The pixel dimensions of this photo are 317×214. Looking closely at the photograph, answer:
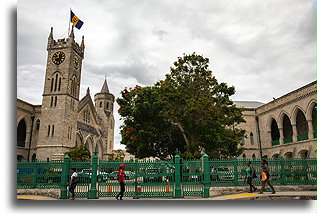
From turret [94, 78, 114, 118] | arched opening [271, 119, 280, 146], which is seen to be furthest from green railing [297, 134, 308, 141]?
turret [94, 78, 114, 118]

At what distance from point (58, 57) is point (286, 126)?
85.1 feet

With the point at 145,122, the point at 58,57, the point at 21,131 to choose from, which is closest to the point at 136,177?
the point at 145,122

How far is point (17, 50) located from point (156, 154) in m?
11.6

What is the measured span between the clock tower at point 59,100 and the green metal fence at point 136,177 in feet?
55.5

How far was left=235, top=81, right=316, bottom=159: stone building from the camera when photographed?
18953mm

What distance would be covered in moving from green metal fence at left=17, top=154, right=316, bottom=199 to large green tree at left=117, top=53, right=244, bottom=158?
373 cm

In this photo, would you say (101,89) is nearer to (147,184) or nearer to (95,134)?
(95,134)

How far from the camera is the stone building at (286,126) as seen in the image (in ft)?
62.2

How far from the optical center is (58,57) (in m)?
28.8

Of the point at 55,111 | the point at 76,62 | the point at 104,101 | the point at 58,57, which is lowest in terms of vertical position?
the point at 55,111

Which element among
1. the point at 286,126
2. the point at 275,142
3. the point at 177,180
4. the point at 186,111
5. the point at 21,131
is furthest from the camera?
the point at 21,131

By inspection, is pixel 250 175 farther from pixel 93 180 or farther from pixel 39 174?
pixel 39 174

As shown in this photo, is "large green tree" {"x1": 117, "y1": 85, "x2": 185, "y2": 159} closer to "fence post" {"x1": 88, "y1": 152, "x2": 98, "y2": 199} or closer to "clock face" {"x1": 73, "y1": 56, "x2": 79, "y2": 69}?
"fence post" {"x1": 88, "y1": 152, "x2": 98, "y2": 199}

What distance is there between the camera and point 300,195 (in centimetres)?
805
